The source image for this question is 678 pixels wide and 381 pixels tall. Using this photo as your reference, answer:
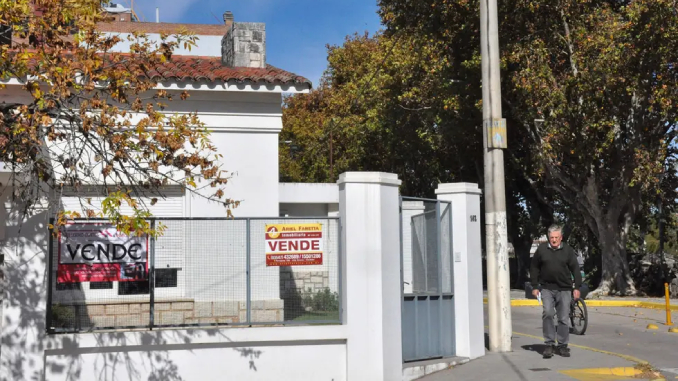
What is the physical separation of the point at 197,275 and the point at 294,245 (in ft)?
4.22

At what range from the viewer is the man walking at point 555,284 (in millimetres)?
11719

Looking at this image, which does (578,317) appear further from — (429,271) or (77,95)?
(77,95)

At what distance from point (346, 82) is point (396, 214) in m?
36.0

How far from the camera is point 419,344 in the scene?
1134 cm

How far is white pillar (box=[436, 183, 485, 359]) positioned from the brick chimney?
5.90m

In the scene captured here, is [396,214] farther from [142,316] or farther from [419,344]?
[142,316]

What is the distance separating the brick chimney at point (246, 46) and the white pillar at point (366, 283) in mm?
6638

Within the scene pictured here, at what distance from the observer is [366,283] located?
10.4 meters

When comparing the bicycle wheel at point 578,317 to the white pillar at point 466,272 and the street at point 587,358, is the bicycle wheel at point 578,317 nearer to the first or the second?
the street at point 587,358

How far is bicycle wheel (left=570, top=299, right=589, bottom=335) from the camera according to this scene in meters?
15.2

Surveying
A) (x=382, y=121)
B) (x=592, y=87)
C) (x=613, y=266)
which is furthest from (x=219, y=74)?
(x=382, y=121)

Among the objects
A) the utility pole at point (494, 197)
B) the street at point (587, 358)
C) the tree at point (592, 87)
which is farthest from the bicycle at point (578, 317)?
the tree at point (592, 87)

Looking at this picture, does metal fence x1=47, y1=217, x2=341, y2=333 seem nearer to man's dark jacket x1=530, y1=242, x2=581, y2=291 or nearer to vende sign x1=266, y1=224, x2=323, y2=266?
vende sign x1=266, y1=224, x2=323, y2=266

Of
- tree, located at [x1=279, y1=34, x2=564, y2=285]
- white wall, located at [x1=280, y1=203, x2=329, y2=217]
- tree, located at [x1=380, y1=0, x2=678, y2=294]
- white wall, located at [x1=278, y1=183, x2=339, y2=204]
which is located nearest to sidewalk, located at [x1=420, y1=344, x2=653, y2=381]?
white wall, located at [x1=278, y1=183, x2=339, y2=204]
